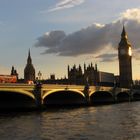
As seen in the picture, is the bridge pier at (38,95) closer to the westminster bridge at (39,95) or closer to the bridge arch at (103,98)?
the westminster bridge at (39,95)

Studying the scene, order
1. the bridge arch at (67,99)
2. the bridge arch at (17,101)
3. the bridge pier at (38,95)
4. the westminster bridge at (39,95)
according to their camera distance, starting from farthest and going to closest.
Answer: the bridge arch at (67,99) → the bridge pier at (38,95) → the bridge arch at (17,101) → the westminster bridge at (39,95)

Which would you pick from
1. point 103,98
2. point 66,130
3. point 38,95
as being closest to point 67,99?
point 38,95

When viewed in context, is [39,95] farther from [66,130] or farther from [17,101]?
[66,130]

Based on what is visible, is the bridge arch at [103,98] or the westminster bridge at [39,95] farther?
the bridge arch at [103,98]

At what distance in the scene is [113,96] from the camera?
506ft

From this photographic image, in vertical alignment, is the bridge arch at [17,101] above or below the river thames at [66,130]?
above

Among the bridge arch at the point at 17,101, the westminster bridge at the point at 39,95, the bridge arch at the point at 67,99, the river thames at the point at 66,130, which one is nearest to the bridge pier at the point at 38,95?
the westminster bridge at the point at 39,95

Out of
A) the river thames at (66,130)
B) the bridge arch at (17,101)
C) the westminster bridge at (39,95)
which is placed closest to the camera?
the river thames at (66,130)

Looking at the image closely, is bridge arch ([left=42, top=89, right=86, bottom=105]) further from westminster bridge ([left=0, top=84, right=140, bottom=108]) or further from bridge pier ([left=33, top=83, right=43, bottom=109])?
bridge pier ([left=33, top=83, right=43, bottom=109])

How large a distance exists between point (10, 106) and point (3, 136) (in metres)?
47.7

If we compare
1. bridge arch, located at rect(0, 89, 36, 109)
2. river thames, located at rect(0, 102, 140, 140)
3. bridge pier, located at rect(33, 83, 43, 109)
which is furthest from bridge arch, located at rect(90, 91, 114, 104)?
river thames, located at rect(0, 102, 140, 140)

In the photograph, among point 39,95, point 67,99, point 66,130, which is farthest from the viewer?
point 67,99

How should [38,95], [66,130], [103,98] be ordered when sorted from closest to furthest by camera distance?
[66,130] → [38,95] → [103,98]

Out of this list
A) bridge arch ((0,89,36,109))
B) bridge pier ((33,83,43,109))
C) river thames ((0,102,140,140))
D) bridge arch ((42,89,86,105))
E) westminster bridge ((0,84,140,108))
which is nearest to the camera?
river thames ((0,102,140,140))
